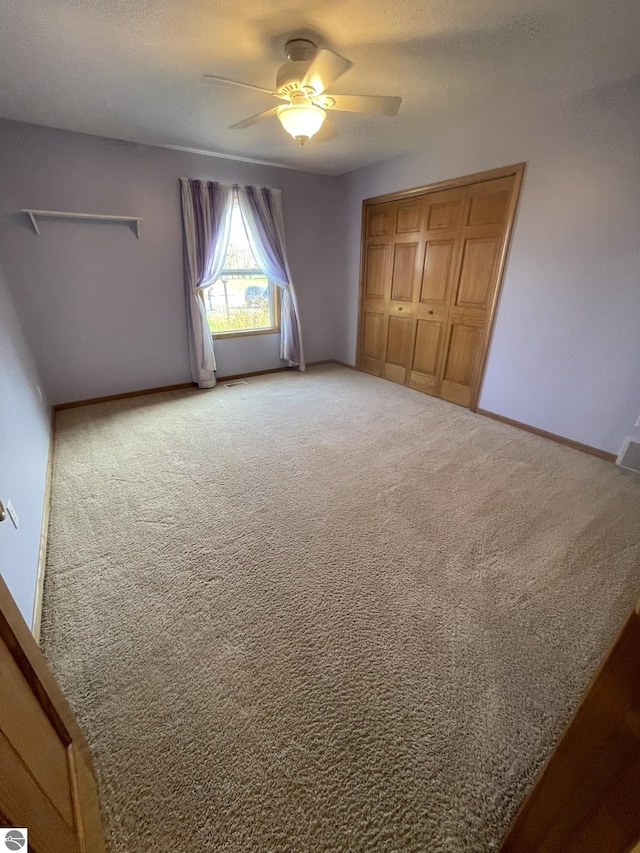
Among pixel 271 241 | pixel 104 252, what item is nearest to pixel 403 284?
pixel 271 241

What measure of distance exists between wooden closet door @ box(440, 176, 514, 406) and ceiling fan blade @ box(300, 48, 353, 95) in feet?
5.90

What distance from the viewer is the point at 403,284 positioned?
3949mm

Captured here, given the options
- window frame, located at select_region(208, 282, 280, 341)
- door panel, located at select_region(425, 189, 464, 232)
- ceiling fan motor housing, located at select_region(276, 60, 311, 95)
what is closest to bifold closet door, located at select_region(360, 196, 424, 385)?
door panel, located at select_region(425, 189, 464, 232)

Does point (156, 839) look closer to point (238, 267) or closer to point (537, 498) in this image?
point (537, 498)

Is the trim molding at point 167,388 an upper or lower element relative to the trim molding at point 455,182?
Result: lower

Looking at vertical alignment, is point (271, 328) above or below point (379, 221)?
below

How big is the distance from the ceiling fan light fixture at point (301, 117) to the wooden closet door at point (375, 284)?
81.3 inches

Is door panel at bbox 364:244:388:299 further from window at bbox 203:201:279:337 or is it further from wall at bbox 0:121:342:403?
window at bbox 203:201:279:337

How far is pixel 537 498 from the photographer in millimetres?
2215

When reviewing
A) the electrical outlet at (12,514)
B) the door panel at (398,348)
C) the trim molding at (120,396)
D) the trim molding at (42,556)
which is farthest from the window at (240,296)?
the electrical outlet at (12,514)

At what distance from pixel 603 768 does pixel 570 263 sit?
9.92 feet

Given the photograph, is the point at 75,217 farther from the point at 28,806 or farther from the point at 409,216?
the point at 28,806

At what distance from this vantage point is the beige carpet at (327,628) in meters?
0.97

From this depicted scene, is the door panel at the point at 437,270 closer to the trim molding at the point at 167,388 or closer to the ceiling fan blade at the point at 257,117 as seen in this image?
the trim molding at the point at 167,388
